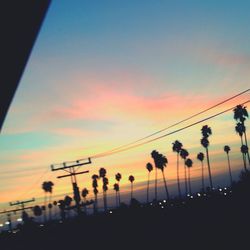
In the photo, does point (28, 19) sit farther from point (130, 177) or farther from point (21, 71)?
point (130, 177)

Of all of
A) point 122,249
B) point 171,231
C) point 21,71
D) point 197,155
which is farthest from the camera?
point 197,155

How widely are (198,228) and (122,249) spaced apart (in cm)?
782

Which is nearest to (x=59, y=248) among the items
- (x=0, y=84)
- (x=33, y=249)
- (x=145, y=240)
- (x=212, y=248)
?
(x=33, y=249)

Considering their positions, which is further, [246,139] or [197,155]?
[197,155]

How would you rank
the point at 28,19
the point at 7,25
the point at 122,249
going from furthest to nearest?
the point at 122,249 → the point at 7,25 → the point at 28,19

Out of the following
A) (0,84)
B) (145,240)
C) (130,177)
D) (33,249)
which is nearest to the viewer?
(0,84)

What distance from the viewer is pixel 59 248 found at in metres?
36.5

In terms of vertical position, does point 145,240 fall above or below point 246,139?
below

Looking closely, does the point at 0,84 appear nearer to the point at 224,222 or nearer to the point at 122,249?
the point at 122,249

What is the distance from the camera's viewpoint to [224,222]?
32.4 meters

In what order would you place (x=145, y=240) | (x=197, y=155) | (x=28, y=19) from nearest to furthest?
(x=28, y=19) < (x=145, y=240) < (x=197, y=155)

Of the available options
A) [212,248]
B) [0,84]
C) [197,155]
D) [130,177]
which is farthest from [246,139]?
[0,84]

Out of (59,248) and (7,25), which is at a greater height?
(7,25)

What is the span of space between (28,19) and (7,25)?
0.26 metres
